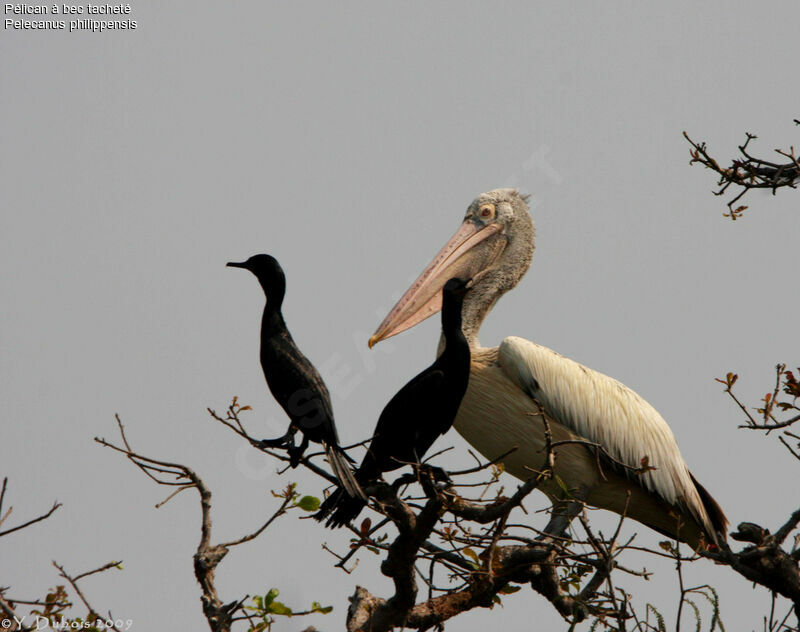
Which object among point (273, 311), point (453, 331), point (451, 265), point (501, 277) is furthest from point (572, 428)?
point (273, 311)

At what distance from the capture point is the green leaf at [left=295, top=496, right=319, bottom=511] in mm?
4117

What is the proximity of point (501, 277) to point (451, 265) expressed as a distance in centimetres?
36

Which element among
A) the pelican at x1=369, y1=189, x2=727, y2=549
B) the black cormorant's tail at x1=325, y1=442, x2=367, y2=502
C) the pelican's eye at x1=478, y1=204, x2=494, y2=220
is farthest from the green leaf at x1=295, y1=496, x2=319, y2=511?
the pelican's eye at x1=478, y1=204, x2=494, y2=220

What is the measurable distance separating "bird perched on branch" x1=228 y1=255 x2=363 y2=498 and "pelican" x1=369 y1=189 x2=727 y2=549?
1.88 metres

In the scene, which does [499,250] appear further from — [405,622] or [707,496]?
[405,622]

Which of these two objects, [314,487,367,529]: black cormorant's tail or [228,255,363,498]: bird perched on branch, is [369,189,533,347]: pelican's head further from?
[314,487,367,529]: black cormorant's tail

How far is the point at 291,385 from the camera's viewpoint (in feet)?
14.7

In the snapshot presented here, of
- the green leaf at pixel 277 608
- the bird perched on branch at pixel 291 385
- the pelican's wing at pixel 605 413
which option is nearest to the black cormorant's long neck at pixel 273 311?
the bird perched on branch at pixel 291 385

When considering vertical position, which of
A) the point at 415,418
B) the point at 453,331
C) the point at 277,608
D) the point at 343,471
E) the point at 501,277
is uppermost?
the point at 501,277

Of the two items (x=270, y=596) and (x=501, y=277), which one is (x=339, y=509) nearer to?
(x=270, y=596)

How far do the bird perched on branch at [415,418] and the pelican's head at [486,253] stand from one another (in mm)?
2926

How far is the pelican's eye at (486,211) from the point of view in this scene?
8008 mm

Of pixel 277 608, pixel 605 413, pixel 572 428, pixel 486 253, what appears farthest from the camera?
pixel 486 253

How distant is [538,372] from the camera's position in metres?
6.63
